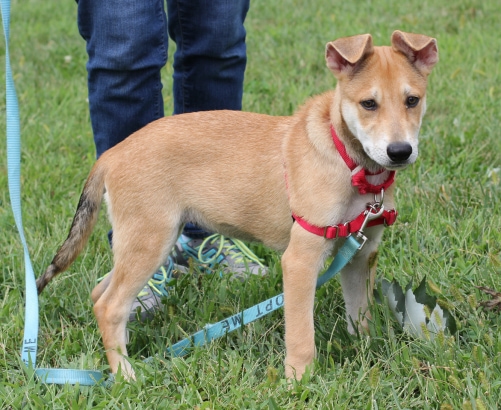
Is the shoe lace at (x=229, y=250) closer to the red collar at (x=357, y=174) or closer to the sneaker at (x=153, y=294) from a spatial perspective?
the sneaker at (x=153, y=294)

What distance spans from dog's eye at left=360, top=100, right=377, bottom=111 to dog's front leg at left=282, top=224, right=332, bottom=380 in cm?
55

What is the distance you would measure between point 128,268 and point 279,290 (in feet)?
2.81

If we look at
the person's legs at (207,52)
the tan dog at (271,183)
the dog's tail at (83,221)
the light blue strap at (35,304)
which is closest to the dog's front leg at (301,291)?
the tan dog at (271,183)

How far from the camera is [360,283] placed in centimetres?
328

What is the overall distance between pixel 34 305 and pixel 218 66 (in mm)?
1621

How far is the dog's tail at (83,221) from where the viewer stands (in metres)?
3.28

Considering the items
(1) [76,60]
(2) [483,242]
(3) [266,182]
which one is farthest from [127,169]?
(1) [76,60]

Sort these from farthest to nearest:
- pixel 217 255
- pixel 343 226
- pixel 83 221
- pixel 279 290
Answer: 1. pixel 217 255
2. pixel 279 290
3. pixel 83 221
4. pixel 343 226

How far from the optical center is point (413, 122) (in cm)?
281

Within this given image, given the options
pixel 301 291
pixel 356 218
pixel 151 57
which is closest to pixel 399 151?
pixel 356 218

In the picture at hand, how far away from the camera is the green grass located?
111 inches

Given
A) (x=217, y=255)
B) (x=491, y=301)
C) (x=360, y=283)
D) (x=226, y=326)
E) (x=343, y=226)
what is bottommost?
(x=217, y=255)

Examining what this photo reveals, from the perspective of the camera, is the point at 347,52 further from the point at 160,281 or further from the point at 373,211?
the point at 160,281

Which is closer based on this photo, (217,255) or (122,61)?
(122,61)
